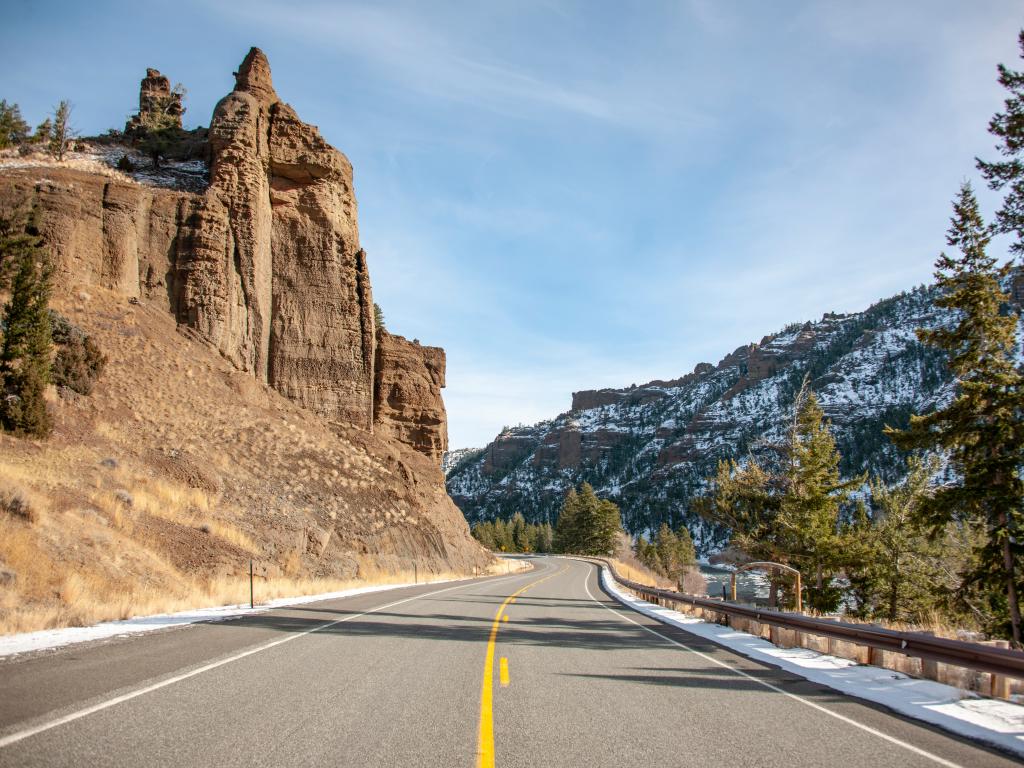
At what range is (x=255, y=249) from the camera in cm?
3944

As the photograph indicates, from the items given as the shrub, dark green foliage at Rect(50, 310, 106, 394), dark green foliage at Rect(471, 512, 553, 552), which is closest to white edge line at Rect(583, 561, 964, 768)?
the shrub

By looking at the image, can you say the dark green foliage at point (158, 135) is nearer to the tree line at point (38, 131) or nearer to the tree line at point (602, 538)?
the tree line at point (38, 131)

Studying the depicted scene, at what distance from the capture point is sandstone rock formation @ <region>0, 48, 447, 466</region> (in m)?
34.1

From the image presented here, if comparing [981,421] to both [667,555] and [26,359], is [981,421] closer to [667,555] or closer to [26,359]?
[26,359]

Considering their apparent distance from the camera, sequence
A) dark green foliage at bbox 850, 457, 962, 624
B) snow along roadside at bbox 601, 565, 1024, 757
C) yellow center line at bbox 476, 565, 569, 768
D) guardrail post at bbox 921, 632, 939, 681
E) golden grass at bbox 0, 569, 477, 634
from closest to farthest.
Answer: yellow center line at bbox 476, 565, 569, 768, snow along roadside at bbox 601, 565, 1024, 757, guardrail post at bbox 921, 632, 939, 681, golden grass at bbox 0, 569, 477, 634, dark green foliage at bbox 850, 457, 962, 624

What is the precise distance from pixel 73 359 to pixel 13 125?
4134 cm

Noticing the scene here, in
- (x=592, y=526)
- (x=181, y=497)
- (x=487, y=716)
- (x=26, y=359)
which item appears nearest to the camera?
(x=487, y=716)

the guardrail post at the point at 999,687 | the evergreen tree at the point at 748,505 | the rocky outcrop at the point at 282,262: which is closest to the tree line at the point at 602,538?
the evergreen tree at the point at 748,505

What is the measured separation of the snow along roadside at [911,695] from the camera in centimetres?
590

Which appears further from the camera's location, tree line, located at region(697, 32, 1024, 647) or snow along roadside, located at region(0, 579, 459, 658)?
tree line, located at region(697, 32, 1024, 647)

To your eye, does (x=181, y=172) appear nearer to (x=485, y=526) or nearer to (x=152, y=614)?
(x=152, y=614)

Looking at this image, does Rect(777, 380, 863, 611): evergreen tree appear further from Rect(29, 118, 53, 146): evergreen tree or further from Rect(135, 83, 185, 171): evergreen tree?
Rect(29, 118, 53, 146): evergreen tree

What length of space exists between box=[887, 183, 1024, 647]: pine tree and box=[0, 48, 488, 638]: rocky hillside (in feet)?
66.8

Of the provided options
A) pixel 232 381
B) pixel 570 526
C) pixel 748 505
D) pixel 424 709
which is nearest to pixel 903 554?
pixel 748 505
